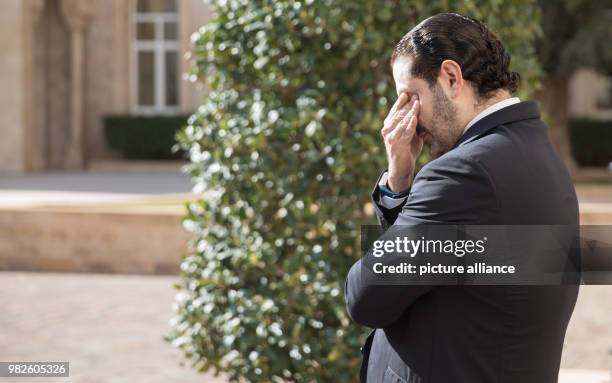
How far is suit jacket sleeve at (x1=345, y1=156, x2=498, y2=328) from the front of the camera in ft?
5.74

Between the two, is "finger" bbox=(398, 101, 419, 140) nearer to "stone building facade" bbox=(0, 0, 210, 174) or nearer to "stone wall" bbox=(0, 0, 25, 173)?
"stone wall" bbox=(0, 0, 25, 173)

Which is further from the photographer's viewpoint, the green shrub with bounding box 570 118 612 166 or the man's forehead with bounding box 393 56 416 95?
the green shrub with bounding box 570 118 612 166

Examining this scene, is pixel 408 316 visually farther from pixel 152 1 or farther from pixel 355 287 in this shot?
pixel 152 1

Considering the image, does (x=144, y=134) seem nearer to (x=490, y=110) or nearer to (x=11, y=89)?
(x=11, y=89)

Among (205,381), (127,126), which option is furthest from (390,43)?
(127,126)

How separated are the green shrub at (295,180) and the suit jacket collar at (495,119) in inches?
66.6

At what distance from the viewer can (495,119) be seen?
187cm

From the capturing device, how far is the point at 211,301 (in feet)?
12.5

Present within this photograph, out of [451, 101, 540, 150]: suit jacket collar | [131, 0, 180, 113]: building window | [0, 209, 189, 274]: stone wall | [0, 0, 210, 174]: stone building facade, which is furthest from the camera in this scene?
[131, 0, 180, 113]: building window

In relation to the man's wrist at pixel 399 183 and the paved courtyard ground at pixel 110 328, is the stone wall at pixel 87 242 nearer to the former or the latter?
the paved courtyard ground at pixel 110 328

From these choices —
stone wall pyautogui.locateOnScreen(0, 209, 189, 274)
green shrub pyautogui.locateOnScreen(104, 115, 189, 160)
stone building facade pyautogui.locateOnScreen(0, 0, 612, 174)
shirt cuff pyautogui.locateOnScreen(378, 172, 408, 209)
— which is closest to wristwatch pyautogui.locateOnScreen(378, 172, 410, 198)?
shirt cuff pyautogui.locateOnScreen(378, 172, 408, 209)

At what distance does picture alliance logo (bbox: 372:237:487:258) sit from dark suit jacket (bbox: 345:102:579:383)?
0.03 meters

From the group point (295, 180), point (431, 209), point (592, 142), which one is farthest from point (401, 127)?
point (592, 142)

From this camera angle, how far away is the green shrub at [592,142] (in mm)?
20422
